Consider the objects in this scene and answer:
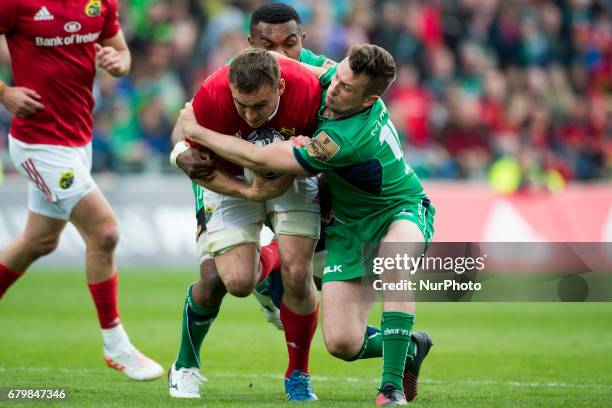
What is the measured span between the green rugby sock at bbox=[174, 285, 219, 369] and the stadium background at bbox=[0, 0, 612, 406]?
28cm

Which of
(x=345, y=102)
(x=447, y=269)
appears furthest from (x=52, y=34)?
(x=447, y=269)

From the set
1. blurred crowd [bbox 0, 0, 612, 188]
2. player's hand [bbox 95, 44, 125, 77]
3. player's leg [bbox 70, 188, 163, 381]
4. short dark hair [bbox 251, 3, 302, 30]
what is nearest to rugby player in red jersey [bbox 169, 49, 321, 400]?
player's leg [bbox 70, 188, 163, 381]

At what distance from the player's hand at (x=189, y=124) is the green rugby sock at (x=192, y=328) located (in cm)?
107

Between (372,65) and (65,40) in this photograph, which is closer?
(372,65)

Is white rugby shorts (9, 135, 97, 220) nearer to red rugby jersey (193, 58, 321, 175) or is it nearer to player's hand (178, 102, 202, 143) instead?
player's hand (178, 102, 202, 143)

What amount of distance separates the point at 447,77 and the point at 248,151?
12889mm

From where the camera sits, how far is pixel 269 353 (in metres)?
9.51

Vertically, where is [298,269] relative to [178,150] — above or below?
below

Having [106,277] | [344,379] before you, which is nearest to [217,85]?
[106,277]

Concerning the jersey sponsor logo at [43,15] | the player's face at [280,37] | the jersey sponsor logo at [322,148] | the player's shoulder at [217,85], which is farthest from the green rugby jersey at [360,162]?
the jersey sponsor logo at [43,15]

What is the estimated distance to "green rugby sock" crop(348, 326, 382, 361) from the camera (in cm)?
698

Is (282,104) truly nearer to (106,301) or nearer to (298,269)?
(298,269)

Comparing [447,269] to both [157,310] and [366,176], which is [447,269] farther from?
[157,310]

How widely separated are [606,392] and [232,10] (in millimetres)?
12177
